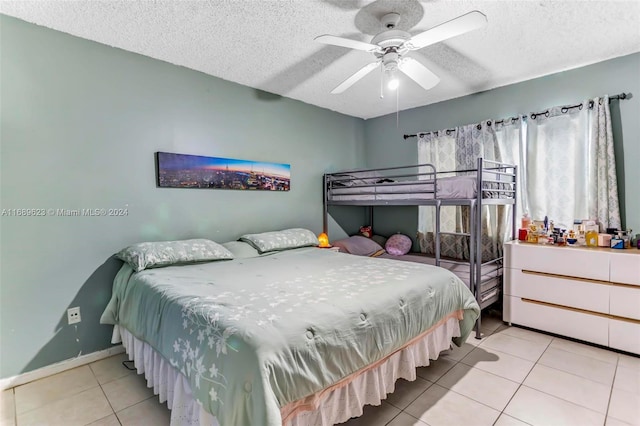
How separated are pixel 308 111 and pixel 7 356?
3.66m

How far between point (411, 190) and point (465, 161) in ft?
3.01

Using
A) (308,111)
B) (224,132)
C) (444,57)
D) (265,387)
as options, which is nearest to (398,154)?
(308,111)

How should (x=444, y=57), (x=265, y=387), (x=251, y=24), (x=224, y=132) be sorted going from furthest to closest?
1. (x=224, y=132)
2. (x=444, y=57)
3. (x=251, y=24)
4. (x=265, y=387)

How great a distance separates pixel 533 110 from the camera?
331 cm

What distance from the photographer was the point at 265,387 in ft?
3.68


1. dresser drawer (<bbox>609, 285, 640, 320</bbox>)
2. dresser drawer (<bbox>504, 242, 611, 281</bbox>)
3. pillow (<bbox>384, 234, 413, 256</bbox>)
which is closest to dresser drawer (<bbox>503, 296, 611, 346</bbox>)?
dresser drawer (<bbox>609, 285, 640, 320</bbox>)

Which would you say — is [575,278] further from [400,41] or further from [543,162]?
[400,41]

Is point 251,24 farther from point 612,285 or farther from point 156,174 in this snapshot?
point 612,285

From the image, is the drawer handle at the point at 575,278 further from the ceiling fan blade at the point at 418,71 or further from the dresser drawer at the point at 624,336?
the ceiling fan blade at the point at 418,71

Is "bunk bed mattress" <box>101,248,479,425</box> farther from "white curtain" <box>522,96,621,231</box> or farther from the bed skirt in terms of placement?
"white curtain" <box>522,96,621,231</box>

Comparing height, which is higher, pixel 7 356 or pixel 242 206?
pixel 242 206

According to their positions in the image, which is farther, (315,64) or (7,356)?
(315,64)

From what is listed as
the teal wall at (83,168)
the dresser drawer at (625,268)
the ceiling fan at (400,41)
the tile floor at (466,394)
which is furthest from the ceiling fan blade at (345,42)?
the dresser drawer at (625,268)

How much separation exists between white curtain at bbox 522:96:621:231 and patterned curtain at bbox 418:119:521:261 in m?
0.23
